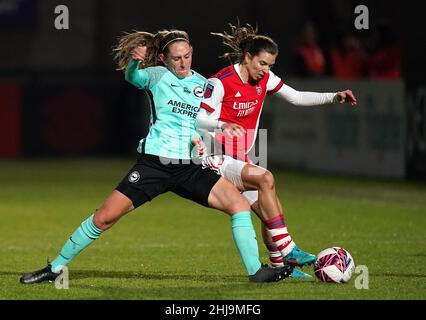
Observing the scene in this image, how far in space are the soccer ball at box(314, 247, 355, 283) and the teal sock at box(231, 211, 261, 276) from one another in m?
0.51

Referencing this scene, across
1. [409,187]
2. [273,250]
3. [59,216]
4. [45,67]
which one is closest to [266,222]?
[273,250]

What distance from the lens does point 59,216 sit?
1360cm

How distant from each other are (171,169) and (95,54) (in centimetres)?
1674

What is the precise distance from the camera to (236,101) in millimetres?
8984

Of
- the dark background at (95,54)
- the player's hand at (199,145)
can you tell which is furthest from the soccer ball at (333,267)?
the dark background at (95,54)

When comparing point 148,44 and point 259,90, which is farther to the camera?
point 259,90

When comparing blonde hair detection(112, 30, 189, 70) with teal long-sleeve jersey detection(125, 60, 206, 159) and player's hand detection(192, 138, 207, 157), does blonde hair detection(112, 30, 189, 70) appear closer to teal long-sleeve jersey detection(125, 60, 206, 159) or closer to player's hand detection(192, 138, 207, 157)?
teal long-sleeve jersey detection(125, 60, 206, 159)

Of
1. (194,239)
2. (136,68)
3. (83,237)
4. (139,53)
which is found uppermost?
(139,53)

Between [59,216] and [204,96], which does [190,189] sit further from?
[59,216]

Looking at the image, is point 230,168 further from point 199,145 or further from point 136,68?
point 136,68

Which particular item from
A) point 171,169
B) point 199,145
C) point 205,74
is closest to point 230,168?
point 171,169

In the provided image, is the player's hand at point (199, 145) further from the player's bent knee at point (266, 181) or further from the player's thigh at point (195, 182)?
the player's bent knee at point (266, 181)

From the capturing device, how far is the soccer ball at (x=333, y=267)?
8549 mm

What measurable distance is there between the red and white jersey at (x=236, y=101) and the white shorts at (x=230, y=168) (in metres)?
0.15
